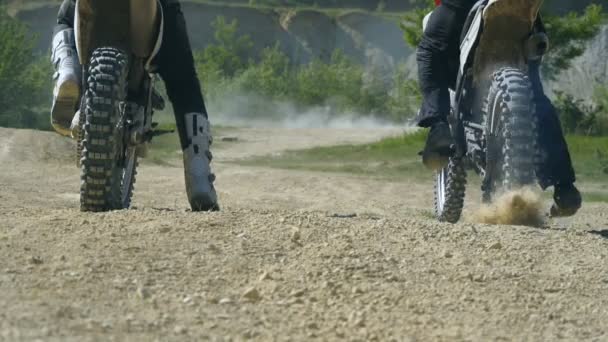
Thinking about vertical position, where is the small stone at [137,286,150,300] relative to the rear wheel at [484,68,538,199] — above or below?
below

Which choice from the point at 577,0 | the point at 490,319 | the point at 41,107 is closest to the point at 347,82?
the point at 577,0

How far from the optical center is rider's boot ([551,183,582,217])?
7.17 meters

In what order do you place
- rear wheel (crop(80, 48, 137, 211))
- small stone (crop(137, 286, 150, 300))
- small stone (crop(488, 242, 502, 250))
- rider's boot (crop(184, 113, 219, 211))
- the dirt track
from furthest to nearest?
1. rider's boot (crop(184, 113, 219, 211))
2. rear wheel (crop(80, 48, 137, 211))
3. small stone (crop(488, 242, 502, 250))
4. small stone (crop(137, 286, 150, 300))
5. the dirt track

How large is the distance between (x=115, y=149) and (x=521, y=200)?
226 centimetres

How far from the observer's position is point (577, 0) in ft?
155

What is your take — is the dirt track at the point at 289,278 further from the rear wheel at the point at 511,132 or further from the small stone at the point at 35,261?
the rear wheel at the point at 511,132

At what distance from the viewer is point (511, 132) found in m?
6.73

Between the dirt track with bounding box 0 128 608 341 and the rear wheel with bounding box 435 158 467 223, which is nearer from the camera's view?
the dirt track with bounding box 0 128 608 341

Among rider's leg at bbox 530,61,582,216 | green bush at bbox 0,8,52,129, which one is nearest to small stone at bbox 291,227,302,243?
rider's leg at bbox 530,61,582,216

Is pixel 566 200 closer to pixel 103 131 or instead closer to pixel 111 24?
pixel 103 131

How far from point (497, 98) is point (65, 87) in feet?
8.31

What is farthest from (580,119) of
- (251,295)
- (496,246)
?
(251,295)

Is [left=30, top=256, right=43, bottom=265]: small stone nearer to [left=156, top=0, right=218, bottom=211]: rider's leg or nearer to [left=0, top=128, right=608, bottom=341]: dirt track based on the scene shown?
[left=0, top=128, right=608, bottom=341]: dirt track

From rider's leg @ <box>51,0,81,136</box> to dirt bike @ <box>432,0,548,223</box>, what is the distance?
7.80ft
